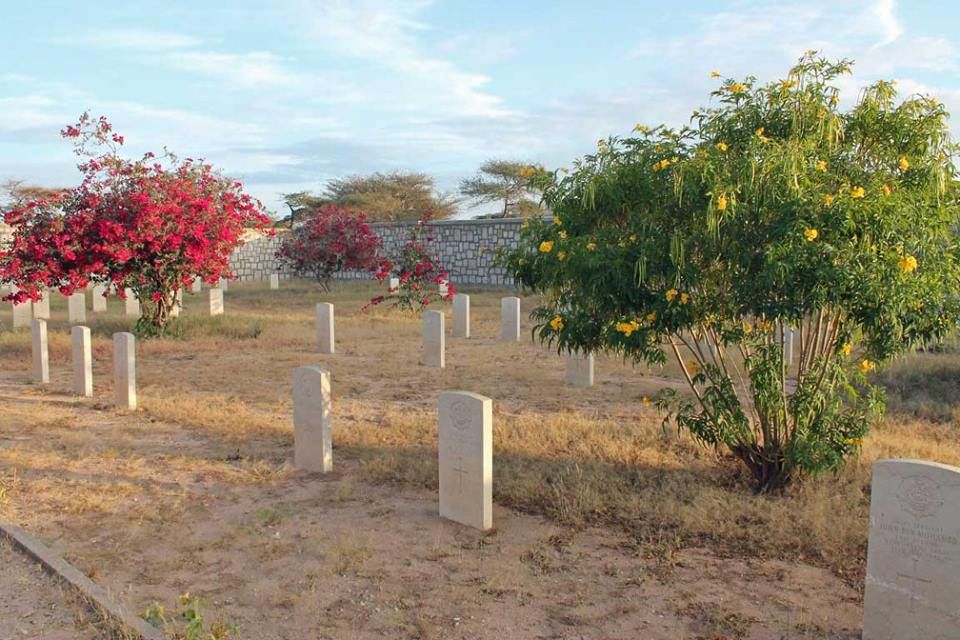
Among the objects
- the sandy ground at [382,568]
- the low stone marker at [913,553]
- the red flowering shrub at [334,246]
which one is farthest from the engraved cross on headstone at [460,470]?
the red flowering shrub at [334,246]

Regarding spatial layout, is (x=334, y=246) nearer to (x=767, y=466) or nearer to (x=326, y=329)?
(x=326, y=329)

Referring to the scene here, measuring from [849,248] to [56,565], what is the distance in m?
4.50

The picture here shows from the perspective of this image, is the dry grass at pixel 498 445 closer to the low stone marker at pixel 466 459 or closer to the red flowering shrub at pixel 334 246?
the low stone marker at pixel 466 459

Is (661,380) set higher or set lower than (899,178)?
lower

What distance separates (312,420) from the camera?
6.28 m

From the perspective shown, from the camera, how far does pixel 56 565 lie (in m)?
4.32

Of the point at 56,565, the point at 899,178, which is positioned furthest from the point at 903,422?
the point at 56,565

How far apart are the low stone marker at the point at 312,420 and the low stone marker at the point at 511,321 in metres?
7.98

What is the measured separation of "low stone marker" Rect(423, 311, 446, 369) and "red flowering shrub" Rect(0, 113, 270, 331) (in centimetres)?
459

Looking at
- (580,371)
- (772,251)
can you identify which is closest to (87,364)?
(580,371)

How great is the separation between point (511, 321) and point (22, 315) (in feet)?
35.0

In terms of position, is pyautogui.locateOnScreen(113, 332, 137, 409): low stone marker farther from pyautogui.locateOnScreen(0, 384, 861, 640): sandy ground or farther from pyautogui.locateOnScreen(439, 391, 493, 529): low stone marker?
pyautogui.locateOnScreen(439, 391, 493, 529): low stone marker

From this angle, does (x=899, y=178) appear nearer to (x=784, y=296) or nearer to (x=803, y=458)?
(x=784, y=296)

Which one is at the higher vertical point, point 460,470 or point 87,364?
point 87,364
